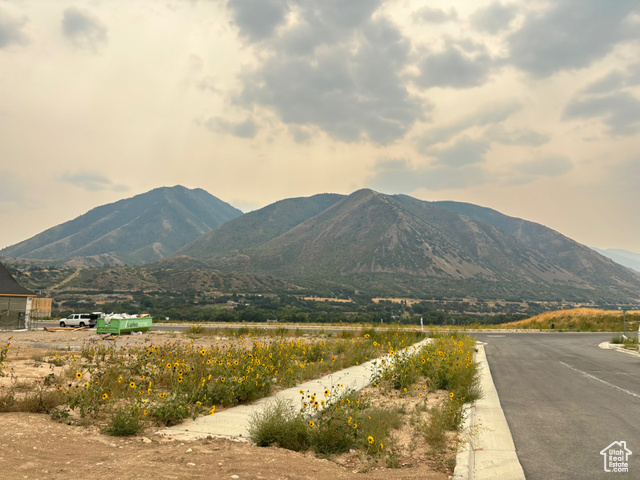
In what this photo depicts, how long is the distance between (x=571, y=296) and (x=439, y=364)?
19874cm

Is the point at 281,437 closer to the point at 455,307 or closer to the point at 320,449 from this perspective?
the point at 320,449

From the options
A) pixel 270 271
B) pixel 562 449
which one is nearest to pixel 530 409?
pixel 562 449

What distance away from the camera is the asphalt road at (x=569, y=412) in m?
6.48

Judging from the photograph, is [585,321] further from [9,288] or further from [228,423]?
[9,288]

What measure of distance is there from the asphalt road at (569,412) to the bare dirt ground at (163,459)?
1.54 meters

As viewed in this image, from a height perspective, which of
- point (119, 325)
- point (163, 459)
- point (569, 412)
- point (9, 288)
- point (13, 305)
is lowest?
point (119, 325)

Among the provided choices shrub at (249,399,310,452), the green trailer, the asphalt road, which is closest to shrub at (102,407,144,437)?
shrub at (249,399,310,452)

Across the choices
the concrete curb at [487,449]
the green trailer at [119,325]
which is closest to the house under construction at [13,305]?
the green trailer at [119,325]

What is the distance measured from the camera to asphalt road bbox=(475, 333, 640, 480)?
6484 millimetres

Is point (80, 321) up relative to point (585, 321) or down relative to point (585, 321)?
down

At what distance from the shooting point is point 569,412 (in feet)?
31.2

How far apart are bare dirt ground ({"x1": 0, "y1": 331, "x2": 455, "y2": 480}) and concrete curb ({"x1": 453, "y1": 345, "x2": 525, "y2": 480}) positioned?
0.27m

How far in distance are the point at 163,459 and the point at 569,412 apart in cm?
821

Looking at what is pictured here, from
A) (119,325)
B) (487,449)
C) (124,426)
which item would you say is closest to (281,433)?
(124,426)
